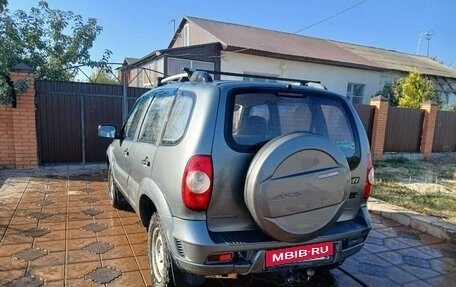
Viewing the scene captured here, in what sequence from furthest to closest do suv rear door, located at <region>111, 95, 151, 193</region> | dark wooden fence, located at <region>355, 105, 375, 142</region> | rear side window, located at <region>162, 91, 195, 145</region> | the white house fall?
the white house, dark wooden fence, located at <region>355, 105, 375, 142</region>, suv rear door, located at <region>111, 95, 151, 193</region>, rear side window, located at <region>162, 91, 195, 145</region>

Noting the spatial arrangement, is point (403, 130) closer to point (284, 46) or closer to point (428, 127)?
point (428, 127)

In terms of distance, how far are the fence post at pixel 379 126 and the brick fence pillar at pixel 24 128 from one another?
9503mm

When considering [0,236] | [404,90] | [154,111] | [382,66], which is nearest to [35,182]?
[0,236]

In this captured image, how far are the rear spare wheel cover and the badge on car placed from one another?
0.10 meters

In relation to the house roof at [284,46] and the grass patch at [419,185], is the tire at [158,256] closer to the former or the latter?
the grass patch at [419,185]

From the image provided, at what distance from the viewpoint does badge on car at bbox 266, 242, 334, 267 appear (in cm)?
219

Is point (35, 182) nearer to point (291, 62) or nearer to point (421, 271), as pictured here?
point (421, 271)

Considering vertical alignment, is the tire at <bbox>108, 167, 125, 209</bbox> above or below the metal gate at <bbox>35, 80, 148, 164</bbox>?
below

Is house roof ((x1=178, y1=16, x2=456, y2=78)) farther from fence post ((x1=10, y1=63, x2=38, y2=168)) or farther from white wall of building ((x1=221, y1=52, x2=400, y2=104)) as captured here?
fence post ((x1=10, y1=63, x2=38, y2=168))

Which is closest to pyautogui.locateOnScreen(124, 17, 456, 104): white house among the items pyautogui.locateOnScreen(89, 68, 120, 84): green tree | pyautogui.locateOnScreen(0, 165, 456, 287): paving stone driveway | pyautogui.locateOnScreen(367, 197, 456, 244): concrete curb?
pyautogui.locateOnScreen(89, 68, 120, 84): green tree

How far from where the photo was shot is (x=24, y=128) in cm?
703

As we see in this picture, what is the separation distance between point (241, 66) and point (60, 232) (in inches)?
428

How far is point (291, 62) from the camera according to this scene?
14.5 meters

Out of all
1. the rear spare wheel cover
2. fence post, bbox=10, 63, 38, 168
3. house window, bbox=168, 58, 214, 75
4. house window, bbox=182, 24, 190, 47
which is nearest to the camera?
the rear spare wheel cover
